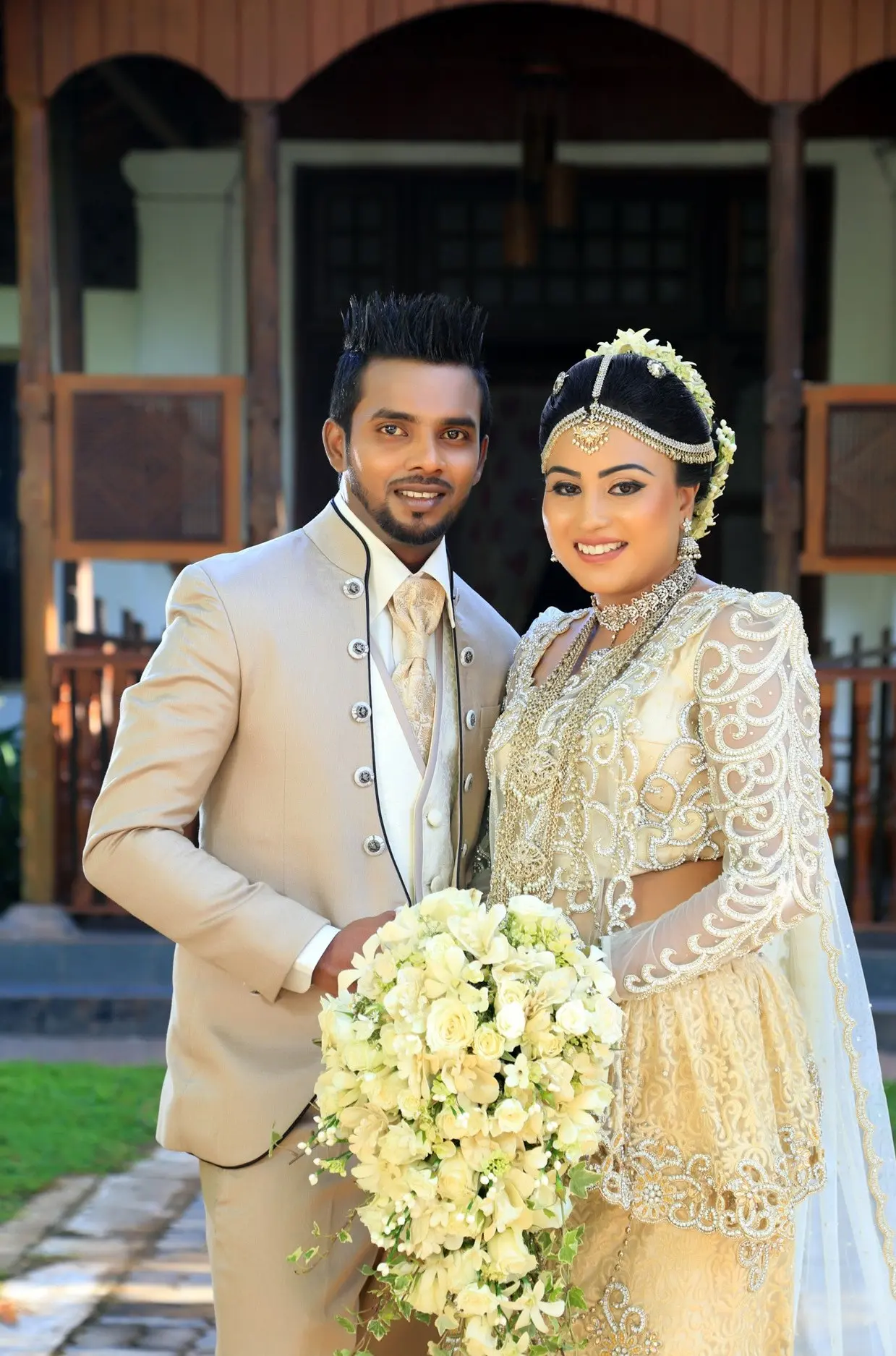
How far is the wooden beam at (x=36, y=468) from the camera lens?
6484 mm

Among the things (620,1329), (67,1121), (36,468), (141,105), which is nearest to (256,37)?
(141,105)

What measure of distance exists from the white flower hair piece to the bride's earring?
30 millimetres

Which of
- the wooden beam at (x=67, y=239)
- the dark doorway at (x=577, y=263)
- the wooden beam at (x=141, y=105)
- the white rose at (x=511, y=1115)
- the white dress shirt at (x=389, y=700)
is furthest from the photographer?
the dark doorway at (x=577, y=263)

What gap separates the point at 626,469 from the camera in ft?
8.73

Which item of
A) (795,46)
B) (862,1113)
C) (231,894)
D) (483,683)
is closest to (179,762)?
(231,894)

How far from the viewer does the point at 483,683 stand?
2939 millimetres

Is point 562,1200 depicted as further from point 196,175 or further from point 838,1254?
point 196,175

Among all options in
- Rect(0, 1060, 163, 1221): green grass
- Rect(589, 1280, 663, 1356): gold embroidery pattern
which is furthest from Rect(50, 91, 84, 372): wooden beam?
Rect(589, 1280, 663, 1356): gold embroidery pattern

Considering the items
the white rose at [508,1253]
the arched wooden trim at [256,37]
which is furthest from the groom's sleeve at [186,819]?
the arched wooden trim at [256,37]

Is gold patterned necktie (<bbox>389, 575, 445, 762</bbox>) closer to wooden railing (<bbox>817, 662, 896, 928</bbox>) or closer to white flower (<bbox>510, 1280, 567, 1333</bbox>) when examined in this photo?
white flower (<bbox>510, 1280, 567, 1333</bbox>)

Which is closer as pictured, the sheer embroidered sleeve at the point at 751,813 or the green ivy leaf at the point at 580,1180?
the green ivy leaf at the point at 580,1180

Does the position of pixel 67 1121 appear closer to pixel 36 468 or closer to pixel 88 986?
pixel 88 986

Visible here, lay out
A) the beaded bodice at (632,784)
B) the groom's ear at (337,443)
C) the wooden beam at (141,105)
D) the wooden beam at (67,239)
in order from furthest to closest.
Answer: the wooden beam at (67,239), the wooden beam at (141,105), the groom's ear at (337,443), the beaded bodice at (632,784)

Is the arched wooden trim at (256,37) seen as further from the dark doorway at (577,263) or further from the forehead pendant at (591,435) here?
the forehead pendant at (591,435)
